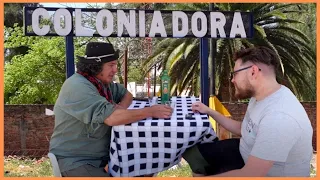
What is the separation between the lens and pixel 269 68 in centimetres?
242

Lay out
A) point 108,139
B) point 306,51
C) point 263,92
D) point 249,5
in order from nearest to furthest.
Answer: point 263,92, point 108,139, point 249,5, point 306,51

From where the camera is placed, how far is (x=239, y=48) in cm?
1084

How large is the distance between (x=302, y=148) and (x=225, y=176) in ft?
1.55

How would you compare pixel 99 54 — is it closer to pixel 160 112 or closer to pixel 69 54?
pixel 160 112

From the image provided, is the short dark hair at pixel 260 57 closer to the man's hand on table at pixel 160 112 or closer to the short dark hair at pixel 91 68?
the man's hand on table at pixel 160 112

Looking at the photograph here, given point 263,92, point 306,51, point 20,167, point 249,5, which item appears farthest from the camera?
point 306,51

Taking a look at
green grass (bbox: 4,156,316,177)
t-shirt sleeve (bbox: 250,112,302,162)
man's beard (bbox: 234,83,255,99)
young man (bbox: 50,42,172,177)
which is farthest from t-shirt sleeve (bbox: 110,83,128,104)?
green grass (bbox: 4,156,316,177)

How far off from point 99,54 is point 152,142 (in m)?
0.82

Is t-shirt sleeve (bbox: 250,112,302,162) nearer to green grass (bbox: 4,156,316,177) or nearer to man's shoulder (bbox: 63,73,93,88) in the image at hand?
man's shoulder (bbox: 63,73,93,88)

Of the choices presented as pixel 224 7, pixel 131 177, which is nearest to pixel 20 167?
pixel 224 7

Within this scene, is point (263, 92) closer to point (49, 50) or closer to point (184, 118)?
point (184, 118)

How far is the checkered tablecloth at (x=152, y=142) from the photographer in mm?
2576

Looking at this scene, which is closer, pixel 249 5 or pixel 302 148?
pixel 302 148

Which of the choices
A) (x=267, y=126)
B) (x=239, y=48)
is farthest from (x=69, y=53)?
(x=239, y=48)
